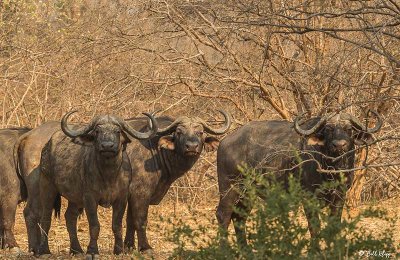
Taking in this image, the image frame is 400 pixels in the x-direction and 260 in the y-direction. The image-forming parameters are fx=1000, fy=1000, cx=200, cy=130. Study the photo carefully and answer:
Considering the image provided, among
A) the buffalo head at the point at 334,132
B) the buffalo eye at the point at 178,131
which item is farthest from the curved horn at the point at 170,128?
the buffalo head at the point at 334,132

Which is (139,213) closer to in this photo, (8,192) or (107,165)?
(107,165)

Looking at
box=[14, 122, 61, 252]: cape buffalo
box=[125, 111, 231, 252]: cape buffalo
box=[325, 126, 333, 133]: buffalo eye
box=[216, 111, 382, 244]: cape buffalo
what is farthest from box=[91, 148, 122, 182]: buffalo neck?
box=[325, 126, 333, 133]: buffalo eye

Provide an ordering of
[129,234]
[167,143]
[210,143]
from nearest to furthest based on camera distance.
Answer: [129,234] < [167,143] < [210,143]

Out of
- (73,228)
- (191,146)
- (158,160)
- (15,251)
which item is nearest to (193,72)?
(158,160)

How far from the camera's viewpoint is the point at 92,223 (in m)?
11.4

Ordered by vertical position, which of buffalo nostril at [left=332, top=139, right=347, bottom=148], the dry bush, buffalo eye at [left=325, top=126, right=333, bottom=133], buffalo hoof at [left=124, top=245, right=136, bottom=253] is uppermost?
the dry bush

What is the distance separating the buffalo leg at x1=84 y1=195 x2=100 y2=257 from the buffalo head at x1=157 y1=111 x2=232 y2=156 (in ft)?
4.52

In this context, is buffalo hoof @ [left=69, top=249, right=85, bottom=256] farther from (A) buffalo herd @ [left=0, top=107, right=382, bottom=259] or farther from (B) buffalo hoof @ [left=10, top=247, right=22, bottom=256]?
(B) buffalo hoof @ [left=10, top=247, right=22, bottom=256]

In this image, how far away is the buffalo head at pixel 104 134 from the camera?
1127cm

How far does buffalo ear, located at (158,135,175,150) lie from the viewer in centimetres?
1240

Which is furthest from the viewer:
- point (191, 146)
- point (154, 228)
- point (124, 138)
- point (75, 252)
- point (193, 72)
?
point (193, 72)

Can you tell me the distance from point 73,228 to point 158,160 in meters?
1.34

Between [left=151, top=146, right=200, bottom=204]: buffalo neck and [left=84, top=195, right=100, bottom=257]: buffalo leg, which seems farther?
[left=151, top=146, right=200, bottom=204]: buffalo neck

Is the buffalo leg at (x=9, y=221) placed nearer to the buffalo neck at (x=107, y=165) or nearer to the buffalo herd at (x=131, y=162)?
the buffalo herd at (x=131, y=162)
